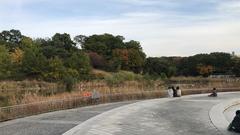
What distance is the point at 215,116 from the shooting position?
18.1 metres

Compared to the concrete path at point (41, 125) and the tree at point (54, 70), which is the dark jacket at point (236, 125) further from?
the tree at point (54, 70)

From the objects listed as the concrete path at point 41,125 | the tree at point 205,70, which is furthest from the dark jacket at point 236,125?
the tree at point 205,70

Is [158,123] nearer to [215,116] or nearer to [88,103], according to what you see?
[215,116]

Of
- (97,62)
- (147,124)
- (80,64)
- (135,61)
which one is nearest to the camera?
(147,124)

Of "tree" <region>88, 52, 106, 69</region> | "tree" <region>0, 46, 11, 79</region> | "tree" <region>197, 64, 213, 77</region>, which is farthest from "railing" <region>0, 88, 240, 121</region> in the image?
"tree" <region>197, 64, 213, 77</region>

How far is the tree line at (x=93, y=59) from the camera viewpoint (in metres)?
65.2

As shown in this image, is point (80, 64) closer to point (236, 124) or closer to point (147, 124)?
point (147, 124)

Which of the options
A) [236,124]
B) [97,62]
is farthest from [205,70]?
[236,124]

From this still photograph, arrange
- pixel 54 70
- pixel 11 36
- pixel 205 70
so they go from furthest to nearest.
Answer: pixel 11 36 < pixel 205 70 < pixel 54 70

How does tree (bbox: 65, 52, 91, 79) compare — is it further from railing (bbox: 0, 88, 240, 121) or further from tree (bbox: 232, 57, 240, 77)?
tree (bbox: 232, 57, 240, 77)

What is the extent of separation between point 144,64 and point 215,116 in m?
79.1

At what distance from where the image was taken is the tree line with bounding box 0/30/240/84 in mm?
65188

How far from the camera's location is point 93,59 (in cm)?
8919

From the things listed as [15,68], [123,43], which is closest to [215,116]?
[15,68]
